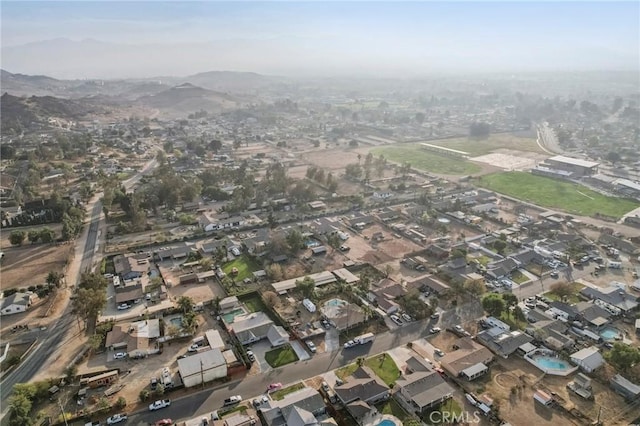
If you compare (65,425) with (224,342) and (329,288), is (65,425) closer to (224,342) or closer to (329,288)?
(224,342)

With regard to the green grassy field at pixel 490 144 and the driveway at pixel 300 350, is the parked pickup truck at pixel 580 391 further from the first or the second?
the green grassy field at pixel 490 144

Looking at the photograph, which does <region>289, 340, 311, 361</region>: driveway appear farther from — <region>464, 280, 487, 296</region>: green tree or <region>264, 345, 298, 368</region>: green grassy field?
<region>464, 280, 487, 296</region>: green tree

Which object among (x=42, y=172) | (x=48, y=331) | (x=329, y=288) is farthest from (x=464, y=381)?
(x=42, y=172)

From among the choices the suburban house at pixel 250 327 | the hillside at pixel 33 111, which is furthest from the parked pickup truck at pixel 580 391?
the hillside at pixel 33 111

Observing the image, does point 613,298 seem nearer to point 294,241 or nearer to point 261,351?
point 294,241

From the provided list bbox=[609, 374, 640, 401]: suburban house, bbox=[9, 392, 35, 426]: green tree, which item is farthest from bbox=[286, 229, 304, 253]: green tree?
bbox=[609, 374, 640, 401]: suburban house

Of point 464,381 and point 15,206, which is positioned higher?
point 15,206
